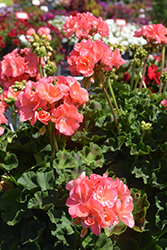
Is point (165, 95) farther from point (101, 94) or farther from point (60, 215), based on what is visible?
point (60, 215)

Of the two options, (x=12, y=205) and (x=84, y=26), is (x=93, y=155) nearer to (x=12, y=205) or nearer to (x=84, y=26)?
(x=12, y=205)

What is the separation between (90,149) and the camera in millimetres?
1546

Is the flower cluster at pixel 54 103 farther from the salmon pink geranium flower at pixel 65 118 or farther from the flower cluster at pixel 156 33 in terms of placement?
the flower cluster at pixel 156 33

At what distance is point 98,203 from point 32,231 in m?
0.67

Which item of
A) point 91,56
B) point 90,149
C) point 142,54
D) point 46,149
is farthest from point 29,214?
point 142,54

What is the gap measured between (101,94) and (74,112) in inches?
41.8

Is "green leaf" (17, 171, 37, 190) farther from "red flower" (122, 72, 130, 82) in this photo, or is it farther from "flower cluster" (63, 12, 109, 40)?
"red flower" (122, 72, 130, 82)

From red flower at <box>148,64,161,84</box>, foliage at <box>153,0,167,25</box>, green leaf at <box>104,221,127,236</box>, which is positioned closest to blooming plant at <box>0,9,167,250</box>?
green leaf at <box>104,221,127,236</box>

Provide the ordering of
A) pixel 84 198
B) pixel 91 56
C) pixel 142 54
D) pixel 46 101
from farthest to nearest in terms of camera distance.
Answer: pixel 142 54, pixel 91 56, pixel 46 101, pixel 84 198

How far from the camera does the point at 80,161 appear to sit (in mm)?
1539

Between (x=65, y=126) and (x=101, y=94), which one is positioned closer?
(x=65, y=126)

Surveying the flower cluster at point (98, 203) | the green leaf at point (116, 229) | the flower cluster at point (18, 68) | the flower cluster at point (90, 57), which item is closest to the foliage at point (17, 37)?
the flower cluster at point (18, 68)

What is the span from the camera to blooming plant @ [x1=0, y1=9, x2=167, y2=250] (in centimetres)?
95

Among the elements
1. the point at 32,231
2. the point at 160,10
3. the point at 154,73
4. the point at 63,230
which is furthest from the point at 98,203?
the point at 160,10
